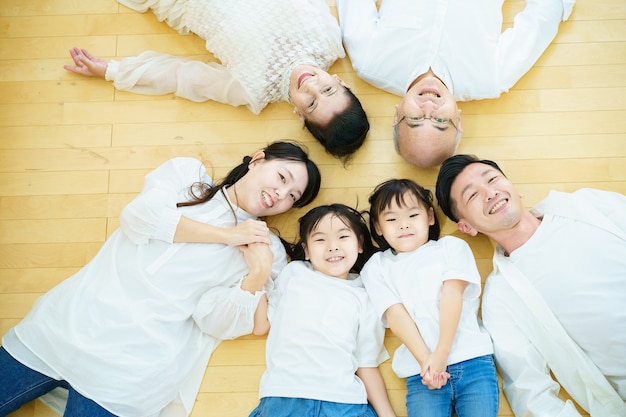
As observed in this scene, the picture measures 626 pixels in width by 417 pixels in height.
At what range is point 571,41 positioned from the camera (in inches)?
88.9

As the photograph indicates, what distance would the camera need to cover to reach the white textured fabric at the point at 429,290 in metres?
1.80

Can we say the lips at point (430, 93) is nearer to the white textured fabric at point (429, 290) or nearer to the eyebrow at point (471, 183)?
the eyebrow at point (471, 183)

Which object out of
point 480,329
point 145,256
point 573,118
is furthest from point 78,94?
point 573,118

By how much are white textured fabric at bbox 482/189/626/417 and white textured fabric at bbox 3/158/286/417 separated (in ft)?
2.76

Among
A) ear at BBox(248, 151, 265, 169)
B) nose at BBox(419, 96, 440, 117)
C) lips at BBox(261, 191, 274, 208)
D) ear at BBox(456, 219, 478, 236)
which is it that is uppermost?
nose at BBox(419, 96, 440, 117)

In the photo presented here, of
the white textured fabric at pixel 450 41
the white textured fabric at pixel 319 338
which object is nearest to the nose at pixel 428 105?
the white textured fabric at pixel 450 41

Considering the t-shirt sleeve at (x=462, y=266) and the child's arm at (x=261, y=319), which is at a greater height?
the t-shirt sleeve at (x=462, y=266)

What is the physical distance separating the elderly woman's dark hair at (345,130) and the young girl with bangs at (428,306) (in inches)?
9.1

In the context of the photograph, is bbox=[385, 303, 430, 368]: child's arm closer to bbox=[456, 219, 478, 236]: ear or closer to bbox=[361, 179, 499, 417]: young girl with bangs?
bbox=[361, 179, 499, 417]: young girl with bangs

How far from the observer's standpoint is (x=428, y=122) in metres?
1.92

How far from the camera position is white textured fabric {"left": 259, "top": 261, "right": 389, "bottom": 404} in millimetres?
1739

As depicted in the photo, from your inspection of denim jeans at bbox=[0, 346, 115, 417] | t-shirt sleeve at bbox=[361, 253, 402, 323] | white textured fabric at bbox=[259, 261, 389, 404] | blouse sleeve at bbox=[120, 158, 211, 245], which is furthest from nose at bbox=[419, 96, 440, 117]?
denim jeans at bbox=[0, 346, 115, 417]

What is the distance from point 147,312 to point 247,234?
0.42 meters

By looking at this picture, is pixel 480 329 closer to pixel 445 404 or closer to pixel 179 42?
pixel 445 404
